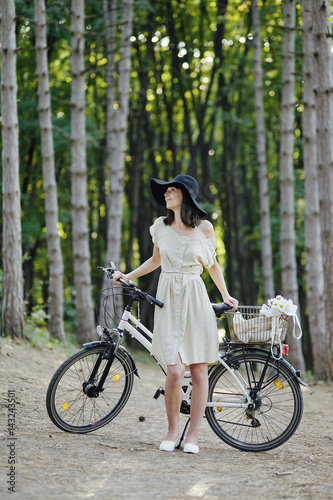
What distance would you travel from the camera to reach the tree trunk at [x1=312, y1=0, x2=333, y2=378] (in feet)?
30.0

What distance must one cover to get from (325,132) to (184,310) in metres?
5.50

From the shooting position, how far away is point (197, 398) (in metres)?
4.72

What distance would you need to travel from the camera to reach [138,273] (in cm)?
504

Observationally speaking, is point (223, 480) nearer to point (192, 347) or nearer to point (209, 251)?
point (192, 347)

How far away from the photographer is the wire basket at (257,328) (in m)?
4.69

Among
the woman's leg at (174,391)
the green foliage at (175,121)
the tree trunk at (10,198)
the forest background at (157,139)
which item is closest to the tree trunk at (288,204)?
the forest background at (157,139)

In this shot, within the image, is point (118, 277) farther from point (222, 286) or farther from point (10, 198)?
point (10, 198)

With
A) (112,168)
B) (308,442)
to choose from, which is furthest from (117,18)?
(308,442)

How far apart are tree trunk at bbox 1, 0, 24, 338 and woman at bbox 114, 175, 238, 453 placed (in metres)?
4.62

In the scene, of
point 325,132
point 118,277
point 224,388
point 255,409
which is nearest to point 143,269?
point 118,277

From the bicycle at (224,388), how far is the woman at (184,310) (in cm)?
16

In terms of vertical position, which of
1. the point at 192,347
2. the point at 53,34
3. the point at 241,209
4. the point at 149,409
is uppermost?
the point at 53,34

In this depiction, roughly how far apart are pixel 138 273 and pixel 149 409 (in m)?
2.49

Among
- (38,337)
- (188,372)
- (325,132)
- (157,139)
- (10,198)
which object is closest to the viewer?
(188,372)
